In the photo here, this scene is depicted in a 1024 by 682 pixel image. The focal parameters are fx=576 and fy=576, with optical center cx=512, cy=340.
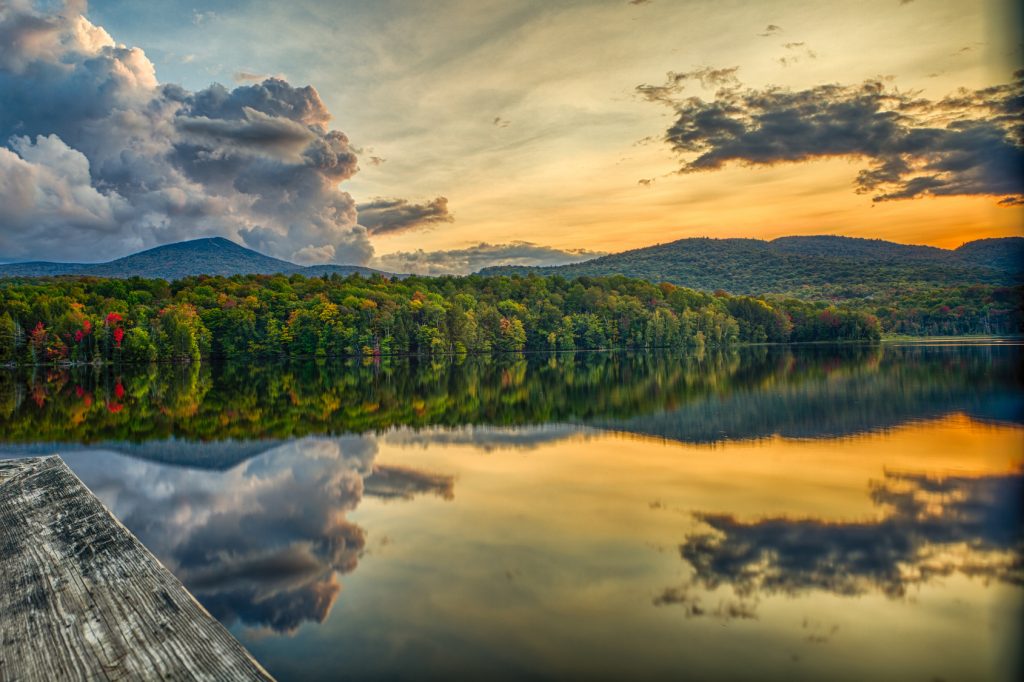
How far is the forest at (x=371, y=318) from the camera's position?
8706 cm

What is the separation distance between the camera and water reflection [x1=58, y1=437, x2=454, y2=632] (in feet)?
28.9

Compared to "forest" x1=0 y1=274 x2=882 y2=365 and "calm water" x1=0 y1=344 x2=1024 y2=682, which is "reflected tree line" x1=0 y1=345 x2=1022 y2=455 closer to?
"calm water" x1=0 y1=344 x2=1024 y2=682

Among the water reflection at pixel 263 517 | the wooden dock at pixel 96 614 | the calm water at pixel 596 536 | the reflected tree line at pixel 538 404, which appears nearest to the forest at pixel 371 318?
the reflected tree line at pixel 538 404

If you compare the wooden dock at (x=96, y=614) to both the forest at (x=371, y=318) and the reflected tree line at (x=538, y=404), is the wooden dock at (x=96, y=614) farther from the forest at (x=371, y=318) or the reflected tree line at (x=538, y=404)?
the forest at (x=371, y=318)

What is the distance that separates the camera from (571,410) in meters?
28.7

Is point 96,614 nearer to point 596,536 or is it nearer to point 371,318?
point 596,536

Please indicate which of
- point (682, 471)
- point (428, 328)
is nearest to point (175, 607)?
point (682, 471)

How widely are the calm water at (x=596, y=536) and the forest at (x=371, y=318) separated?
72.7 m

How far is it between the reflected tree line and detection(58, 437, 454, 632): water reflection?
12.9ft

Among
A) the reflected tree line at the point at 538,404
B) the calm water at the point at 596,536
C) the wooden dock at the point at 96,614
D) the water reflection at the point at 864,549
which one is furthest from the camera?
the reflected tree line at the point at 538,404

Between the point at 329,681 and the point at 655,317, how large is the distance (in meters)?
111

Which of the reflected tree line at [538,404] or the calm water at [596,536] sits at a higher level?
the calm water at [596,536]

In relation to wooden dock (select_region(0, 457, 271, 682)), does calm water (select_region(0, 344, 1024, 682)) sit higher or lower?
lower

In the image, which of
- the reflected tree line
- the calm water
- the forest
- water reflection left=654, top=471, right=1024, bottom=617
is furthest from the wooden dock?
the forest
